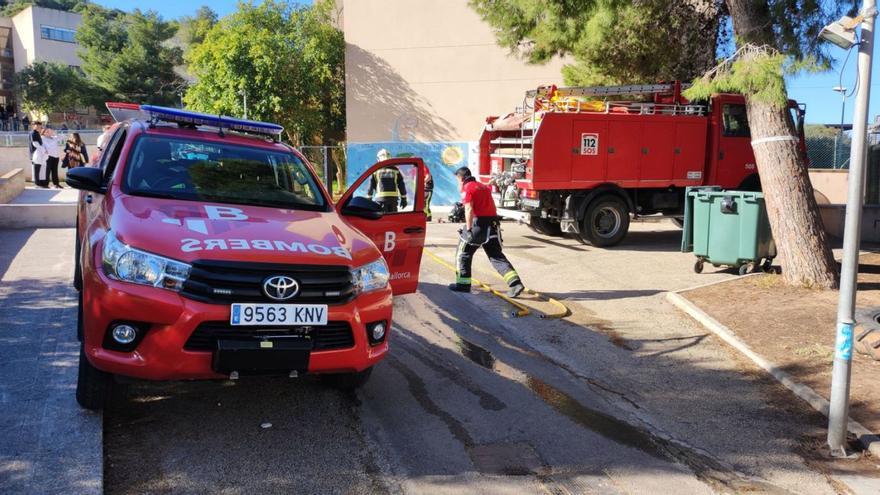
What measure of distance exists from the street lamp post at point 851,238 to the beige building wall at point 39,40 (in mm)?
65389

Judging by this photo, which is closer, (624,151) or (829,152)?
(624,151)

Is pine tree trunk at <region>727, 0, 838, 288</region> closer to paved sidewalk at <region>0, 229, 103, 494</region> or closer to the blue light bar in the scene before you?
the blue light bar

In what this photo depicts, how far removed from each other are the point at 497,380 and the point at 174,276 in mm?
2806

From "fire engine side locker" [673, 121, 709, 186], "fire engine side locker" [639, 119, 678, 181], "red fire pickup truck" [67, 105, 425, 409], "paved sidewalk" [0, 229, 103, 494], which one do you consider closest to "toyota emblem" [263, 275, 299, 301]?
"red fire pickup truck" [67, 105, 425, 409]

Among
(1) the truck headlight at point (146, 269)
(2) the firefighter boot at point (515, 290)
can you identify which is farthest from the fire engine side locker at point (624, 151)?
(1) the truck headlight at point (146, 269)

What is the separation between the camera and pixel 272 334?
407 centimetres

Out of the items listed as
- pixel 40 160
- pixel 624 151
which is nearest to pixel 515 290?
pixel 624 151

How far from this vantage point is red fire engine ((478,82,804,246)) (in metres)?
12.7

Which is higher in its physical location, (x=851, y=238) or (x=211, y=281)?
(x=851, y=238)

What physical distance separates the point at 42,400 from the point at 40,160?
1692cm

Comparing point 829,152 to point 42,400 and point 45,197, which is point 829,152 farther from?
point 45,197

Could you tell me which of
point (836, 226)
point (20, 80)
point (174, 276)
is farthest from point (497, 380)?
point (20, 80)

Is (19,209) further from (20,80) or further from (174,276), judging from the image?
(20,80)

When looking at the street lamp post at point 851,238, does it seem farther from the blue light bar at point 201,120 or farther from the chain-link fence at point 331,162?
the chain-link fence at point 331,162
